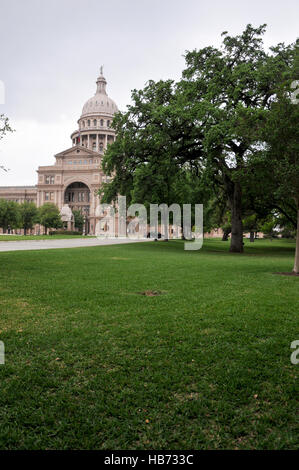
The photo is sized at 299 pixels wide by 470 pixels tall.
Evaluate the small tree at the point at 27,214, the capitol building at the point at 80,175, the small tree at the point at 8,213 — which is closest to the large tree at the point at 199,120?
the small tree at the point at 8,213

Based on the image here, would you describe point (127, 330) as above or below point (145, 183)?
below

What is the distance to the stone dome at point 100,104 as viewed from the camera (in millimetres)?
124875

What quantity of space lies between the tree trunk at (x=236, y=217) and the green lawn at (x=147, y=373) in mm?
19274

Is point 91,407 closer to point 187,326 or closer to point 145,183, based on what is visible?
point 187,326

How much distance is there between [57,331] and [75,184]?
115 metres

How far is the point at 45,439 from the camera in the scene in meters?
2.79

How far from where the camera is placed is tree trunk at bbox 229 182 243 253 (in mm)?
25891

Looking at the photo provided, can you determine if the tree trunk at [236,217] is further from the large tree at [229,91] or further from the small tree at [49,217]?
the small tree at [49,217]

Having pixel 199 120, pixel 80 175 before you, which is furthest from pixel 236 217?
pixel 80 175

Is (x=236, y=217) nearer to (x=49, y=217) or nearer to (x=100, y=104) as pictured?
(x=49, y=217)

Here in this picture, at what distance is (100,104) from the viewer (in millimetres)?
126000

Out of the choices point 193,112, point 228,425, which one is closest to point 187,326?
point 228,425
